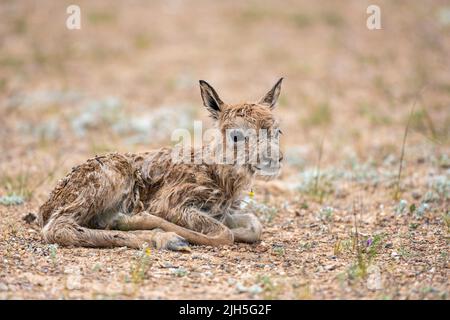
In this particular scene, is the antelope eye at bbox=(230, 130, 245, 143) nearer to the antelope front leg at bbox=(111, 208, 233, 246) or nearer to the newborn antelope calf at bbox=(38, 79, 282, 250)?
the newborn antelope calf at bbox=(38, 79, 282, 250)

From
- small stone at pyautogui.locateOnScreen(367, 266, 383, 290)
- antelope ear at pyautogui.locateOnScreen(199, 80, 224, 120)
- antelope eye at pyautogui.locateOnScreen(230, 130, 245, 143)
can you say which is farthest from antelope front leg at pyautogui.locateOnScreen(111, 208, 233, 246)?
small stone at pyautogui.locateOnScreen(367, 266, 383, 290)

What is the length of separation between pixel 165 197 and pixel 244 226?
0.99 metres

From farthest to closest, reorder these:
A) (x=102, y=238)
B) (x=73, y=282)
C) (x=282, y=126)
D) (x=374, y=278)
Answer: (x=282, y=126)
(x=102, y=238)
(x=374, y=278)
(x=73, y=282)

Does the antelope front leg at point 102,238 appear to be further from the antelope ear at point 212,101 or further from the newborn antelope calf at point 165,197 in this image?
the antelope ear at point 212,101

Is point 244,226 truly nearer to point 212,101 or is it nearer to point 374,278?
point 212,101

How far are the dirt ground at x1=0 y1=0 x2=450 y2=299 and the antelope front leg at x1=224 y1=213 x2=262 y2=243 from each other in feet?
0.61

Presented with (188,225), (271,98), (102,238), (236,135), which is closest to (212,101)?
(236,135)

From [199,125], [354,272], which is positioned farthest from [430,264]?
[199,125]

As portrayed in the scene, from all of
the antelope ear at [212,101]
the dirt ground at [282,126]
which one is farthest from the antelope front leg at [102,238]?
the antelope ear at [212,101]

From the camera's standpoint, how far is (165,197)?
7.31 m

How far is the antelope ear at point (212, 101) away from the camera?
7234mm

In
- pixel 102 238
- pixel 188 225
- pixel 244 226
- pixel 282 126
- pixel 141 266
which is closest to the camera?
pixel 141 266
